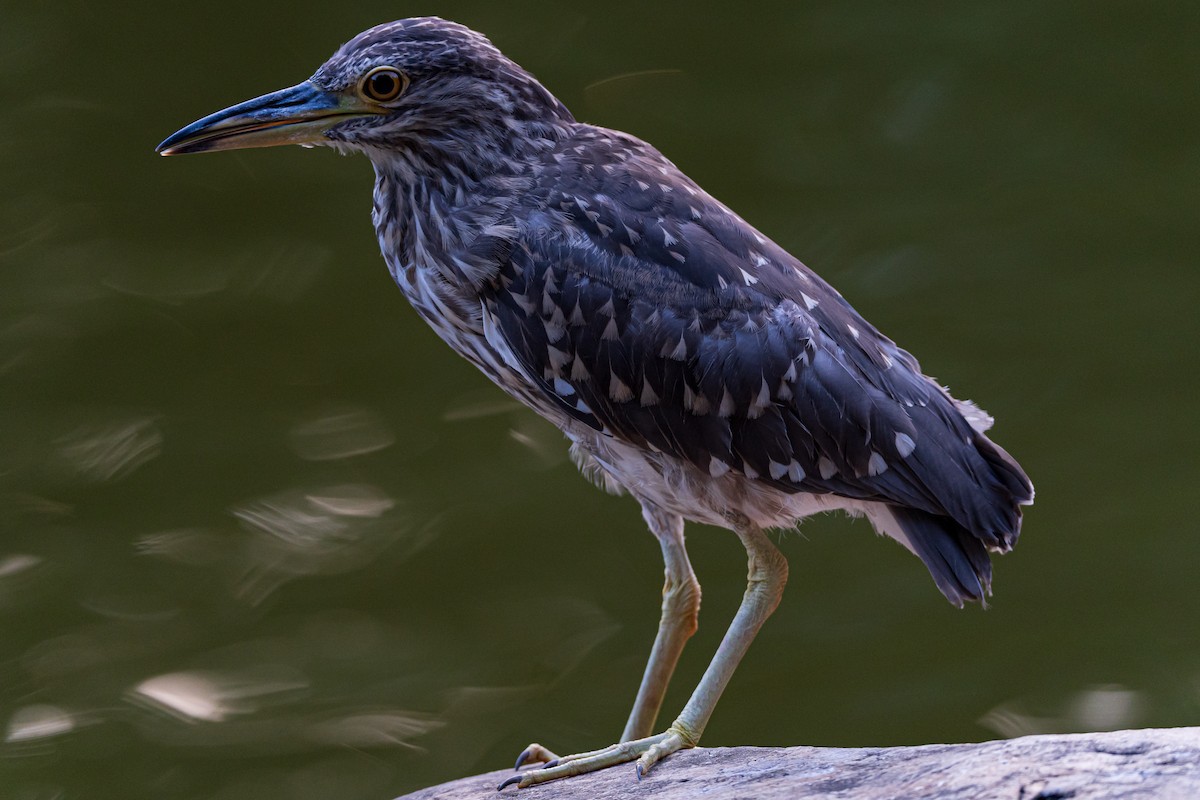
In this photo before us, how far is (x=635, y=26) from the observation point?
11.3 feet

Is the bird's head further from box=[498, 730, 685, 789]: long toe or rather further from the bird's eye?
box=[498, 730, 685, 789]: long toe

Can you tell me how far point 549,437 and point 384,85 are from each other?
5.75 ft

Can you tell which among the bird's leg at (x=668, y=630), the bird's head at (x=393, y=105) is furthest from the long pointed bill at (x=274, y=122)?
the bird's leg at (x=668, y=630)

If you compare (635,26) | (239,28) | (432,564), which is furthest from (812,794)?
(239,28)

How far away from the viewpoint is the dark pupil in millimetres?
2045

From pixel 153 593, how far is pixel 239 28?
1.68 metres

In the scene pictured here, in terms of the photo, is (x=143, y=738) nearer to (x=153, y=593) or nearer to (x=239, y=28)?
(x=153, y=593)

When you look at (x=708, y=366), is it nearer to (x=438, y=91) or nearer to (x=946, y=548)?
(x=946, y=548)

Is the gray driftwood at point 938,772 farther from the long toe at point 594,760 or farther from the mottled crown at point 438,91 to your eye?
the mottled crown at point 438,91

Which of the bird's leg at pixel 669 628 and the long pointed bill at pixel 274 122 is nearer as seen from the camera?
the long pointed bill at pixel 274 122

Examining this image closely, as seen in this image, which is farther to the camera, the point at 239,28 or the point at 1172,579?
the point at 1172,579

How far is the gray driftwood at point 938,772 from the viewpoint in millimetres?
1494

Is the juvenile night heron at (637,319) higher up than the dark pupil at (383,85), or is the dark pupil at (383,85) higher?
the dark pupil at (383,85)

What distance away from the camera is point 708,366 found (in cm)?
203
